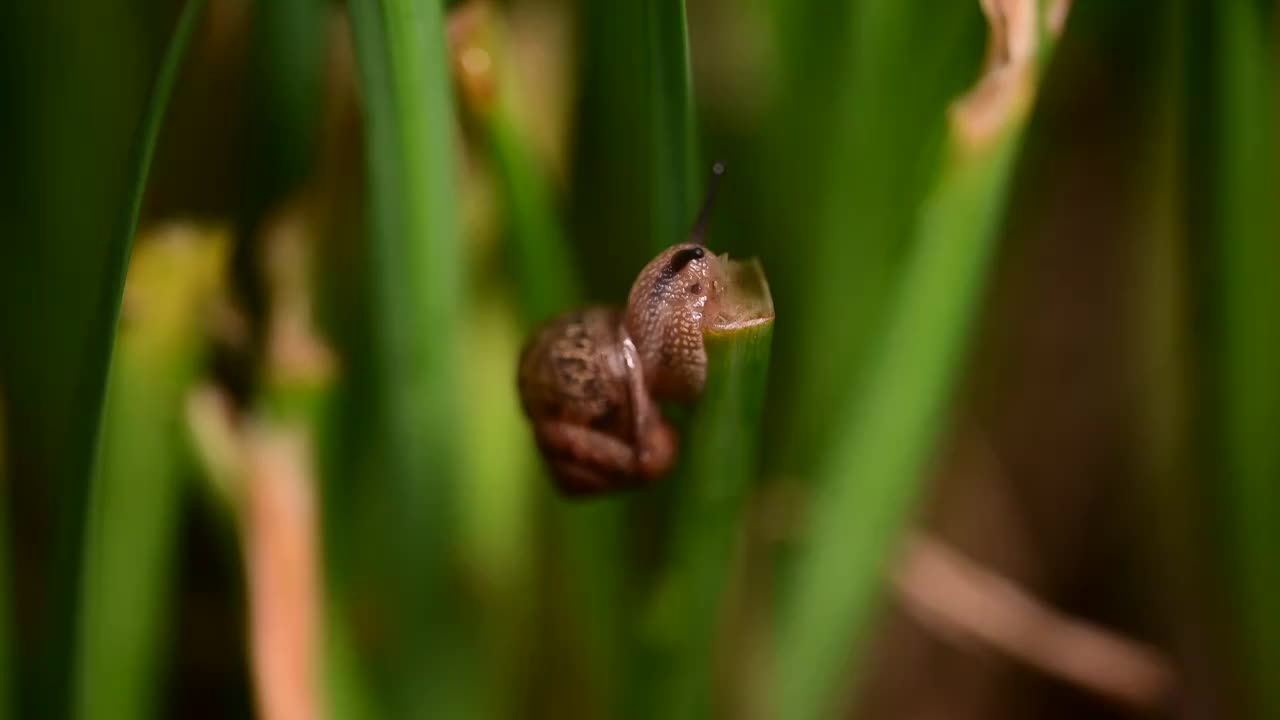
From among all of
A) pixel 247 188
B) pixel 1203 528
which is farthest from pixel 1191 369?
pixel 247 188

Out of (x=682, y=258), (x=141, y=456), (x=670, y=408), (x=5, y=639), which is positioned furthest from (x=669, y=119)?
(x=5, y=639)

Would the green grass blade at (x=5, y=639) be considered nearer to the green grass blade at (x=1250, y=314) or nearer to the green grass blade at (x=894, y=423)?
the green grass blade at (x=894, y=423)

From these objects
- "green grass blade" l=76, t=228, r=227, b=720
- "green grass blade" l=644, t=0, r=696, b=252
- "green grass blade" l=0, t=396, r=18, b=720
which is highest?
"green grass blade" l=644, t=0, r=696, b=252

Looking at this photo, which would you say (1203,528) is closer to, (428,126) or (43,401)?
(428,126)

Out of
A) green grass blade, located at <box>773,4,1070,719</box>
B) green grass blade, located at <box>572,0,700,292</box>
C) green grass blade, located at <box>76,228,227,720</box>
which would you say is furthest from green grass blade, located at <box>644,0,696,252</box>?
green grass blade, located at <box>76,228,227,720</box>

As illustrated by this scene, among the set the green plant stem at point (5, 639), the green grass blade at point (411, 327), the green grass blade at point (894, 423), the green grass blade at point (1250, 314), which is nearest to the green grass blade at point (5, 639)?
the green plant stem at point (5, 639)

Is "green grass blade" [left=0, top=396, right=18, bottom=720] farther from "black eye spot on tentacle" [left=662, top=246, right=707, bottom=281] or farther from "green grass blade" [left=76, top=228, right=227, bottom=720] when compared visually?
"black eye spot on tentacle" [left=662, top=246, right=707, bottom=281]

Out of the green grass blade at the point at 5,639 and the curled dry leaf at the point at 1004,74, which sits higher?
the curled dry leaf at the point at 1004,74
